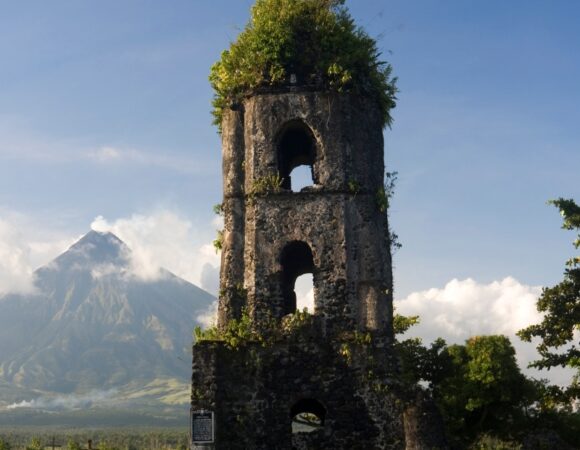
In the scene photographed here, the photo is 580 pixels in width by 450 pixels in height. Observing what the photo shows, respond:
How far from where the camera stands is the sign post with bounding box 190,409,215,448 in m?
12.3

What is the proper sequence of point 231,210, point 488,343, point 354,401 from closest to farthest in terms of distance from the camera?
point 354,401, point 231,210, point 488,343

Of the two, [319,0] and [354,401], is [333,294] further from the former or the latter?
[319,0]

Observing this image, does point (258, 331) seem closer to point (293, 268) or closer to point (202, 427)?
point (202, 427)

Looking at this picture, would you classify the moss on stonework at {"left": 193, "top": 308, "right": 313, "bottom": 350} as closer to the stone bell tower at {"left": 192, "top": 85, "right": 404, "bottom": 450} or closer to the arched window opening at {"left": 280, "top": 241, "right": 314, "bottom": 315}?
the stone bell tower at {"left": 192, "top": 85, "right": 404, "bottom": 450}

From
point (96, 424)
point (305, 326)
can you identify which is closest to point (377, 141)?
point (305, 326)

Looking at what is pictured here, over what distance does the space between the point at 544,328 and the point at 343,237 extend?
15.1ft

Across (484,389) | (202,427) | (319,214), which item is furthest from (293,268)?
(484,389)

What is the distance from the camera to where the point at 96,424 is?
17388cm

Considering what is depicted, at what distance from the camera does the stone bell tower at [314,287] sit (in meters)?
12.8

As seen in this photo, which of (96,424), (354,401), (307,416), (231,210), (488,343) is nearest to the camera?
(354,401)

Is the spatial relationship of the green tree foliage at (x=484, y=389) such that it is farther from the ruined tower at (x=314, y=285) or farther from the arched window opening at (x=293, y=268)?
the ruined tower at (x=314, y=285)

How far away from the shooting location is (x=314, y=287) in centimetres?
1362

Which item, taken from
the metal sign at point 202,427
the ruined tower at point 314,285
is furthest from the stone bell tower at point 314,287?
the metal sign at point 202,427

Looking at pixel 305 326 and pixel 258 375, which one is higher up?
pixel 305 326
